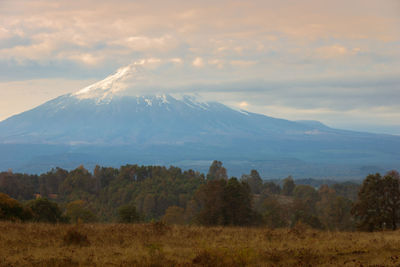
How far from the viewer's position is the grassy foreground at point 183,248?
10.2m

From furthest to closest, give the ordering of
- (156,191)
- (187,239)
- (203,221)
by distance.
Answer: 1. (156,191)
2. (203,221)
3. (187,239)

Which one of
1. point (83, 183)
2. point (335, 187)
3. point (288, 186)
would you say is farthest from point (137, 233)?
point (335, 187)

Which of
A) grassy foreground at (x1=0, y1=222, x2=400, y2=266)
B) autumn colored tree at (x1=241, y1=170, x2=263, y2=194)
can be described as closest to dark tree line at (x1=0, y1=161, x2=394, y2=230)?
autumn colored tree at (x1=241, y1=170, x2=263, y2=194)

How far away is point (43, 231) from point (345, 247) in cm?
978

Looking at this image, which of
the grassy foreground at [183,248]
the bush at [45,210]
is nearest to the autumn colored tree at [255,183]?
the bush at [45,210]

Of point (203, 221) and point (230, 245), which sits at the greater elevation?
point (230, 245)

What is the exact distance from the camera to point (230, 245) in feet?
39.9

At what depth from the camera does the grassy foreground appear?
33.3 feet

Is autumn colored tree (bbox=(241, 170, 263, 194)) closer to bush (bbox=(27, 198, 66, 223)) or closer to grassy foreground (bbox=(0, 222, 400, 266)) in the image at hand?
bush (bbox=(27, 198, 66, 223))

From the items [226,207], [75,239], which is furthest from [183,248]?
[226,207]

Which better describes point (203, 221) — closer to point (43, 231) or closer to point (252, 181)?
point (43, 231)

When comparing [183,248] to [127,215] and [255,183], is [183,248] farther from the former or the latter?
[255,183]

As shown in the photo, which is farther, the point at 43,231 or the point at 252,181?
the point at 252,181

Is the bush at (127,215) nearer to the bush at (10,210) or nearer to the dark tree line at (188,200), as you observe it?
the dark tree line at (188,200)
